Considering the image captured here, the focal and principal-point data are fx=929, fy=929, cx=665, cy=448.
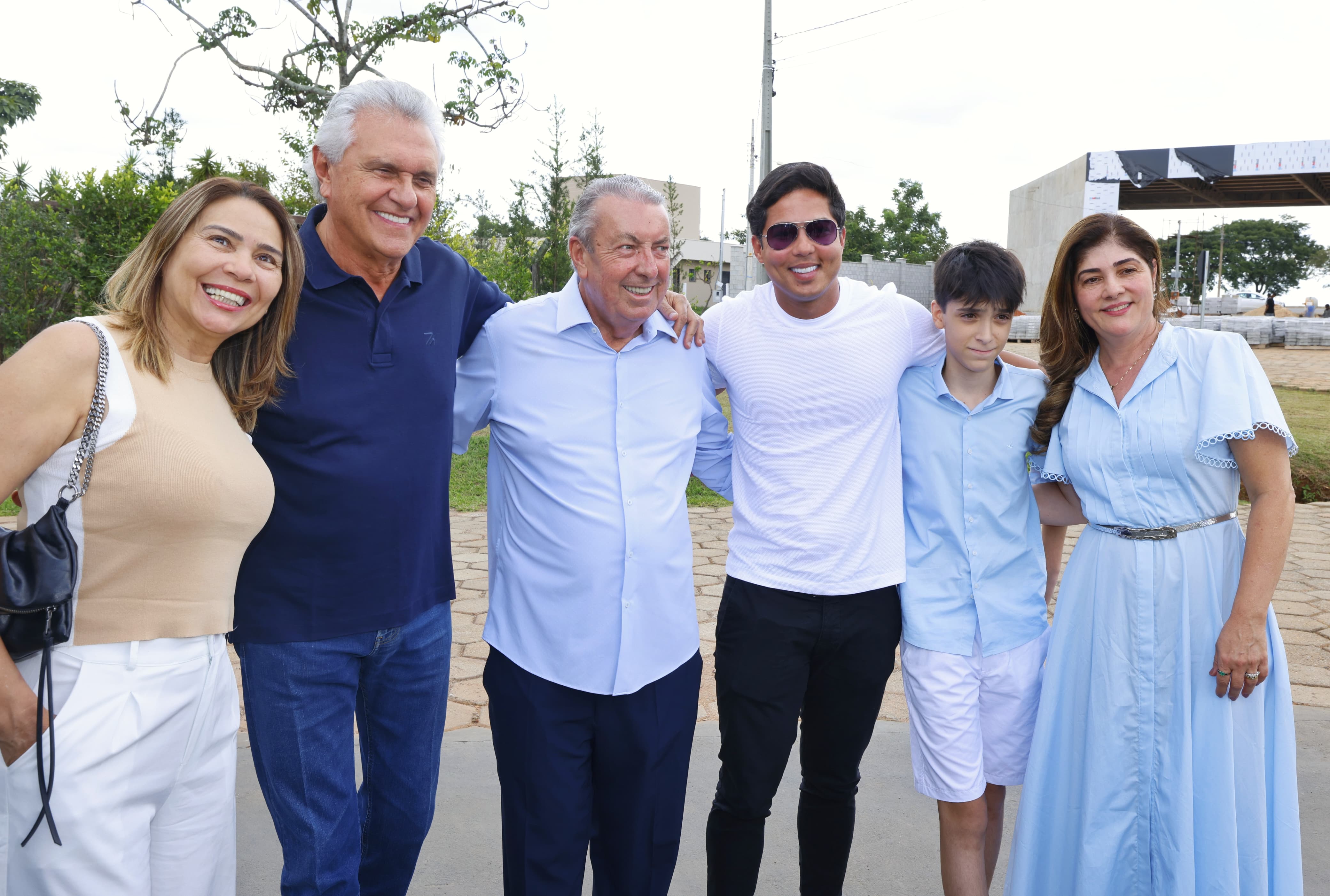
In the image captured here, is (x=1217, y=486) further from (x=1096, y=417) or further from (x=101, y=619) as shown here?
(x=101, y=619)

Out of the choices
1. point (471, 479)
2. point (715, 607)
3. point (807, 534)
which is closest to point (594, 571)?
point (807, 534)

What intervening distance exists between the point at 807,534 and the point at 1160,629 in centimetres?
90

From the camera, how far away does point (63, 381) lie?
1674mm

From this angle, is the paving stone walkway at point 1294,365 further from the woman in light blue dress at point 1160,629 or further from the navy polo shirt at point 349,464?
the navy polo shirt at point 349,464

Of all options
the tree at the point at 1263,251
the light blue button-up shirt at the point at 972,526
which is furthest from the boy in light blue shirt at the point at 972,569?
the tree at the point at 1263,251

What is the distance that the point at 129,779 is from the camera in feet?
5.63

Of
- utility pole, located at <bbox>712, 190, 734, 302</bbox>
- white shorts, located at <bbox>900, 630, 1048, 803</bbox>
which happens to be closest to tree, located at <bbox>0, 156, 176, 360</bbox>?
white shorts, located at <bbox>900, 630, 1048, 803</bbox>

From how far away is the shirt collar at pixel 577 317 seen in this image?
2.36m

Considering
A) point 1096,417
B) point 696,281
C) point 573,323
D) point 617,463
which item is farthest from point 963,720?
point 696,281

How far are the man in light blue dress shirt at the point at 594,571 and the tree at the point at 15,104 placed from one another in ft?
84.3

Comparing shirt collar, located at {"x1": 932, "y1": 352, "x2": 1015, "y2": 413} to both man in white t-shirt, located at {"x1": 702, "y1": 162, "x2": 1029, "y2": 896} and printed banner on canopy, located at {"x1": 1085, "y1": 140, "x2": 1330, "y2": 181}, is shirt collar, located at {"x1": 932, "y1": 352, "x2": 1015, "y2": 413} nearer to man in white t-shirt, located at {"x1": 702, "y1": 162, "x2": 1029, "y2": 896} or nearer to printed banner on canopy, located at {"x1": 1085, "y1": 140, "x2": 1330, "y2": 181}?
man in white t-shirt, located at {"x1": 702, "y1": 162, "x2": 1029, "y2": 896}

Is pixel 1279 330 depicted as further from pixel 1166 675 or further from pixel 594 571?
pixel 594 571

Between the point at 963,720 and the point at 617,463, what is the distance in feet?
3.73

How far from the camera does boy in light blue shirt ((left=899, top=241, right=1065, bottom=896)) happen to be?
2.44 metres
